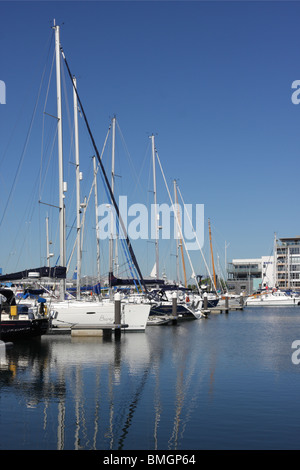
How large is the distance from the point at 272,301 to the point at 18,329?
7698cm

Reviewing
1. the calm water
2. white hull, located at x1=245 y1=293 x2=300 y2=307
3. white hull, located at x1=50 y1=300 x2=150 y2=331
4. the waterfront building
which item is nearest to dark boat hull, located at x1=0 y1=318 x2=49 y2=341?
the calm water

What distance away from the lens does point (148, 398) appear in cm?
1777

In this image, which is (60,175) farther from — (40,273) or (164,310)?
(164,310)

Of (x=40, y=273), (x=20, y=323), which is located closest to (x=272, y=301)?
(x=40, y=273)

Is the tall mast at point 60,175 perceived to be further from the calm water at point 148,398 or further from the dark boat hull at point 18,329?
the calm water at point 148,398

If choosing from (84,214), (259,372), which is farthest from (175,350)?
(84,214)

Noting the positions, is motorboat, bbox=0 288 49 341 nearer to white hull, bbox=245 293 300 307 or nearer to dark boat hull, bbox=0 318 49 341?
dark boat hull, bbox=0 318 49 341

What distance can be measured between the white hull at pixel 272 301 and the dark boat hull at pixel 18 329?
7442cm

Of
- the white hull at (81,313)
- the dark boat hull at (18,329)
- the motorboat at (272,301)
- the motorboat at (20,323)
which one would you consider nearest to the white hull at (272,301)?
the motorboat at (272,301)

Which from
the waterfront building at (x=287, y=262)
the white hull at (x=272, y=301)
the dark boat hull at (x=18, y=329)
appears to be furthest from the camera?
the waterfront building at (x=287, y=262)

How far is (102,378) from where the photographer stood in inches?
840

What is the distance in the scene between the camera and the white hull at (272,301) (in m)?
102
